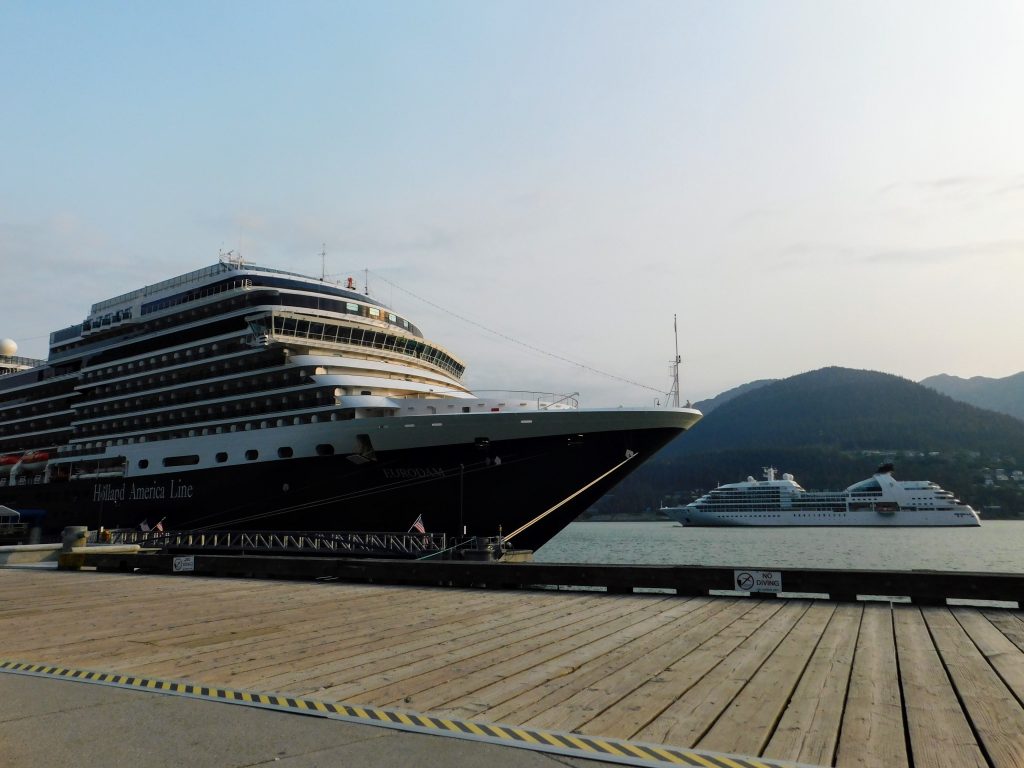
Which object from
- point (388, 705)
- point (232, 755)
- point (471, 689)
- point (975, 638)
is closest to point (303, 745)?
point (232, 755)

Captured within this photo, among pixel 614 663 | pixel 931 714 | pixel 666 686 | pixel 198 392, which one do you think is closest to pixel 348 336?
pixel 198 392

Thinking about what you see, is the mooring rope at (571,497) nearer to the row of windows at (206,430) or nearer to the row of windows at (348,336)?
the row of windows at (206,430)

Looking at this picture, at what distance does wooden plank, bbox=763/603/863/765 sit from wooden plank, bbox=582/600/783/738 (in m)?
0.85

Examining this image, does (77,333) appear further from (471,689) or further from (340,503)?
(471,689)

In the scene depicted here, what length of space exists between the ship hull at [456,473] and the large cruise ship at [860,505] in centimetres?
10141

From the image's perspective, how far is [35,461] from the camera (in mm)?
49719

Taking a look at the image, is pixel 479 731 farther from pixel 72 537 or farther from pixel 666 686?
pixel 72 537

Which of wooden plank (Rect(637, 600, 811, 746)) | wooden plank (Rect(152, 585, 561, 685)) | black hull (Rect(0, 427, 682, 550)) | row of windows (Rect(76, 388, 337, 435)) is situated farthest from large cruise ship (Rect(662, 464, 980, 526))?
wooden plank (Rect(637, 600, 811, 746))

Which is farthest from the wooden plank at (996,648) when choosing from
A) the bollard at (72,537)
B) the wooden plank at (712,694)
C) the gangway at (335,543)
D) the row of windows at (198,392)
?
the row of windows at (198,392)

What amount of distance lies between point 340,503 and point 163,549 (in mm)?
7276

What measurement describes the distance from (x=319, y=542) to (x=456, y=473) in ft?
20.8

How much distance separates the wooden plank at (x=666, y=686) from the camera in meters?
4.94

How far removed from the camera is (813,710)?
5.21 metres

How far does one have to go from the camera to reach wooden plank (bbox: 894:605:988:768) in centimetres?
423
